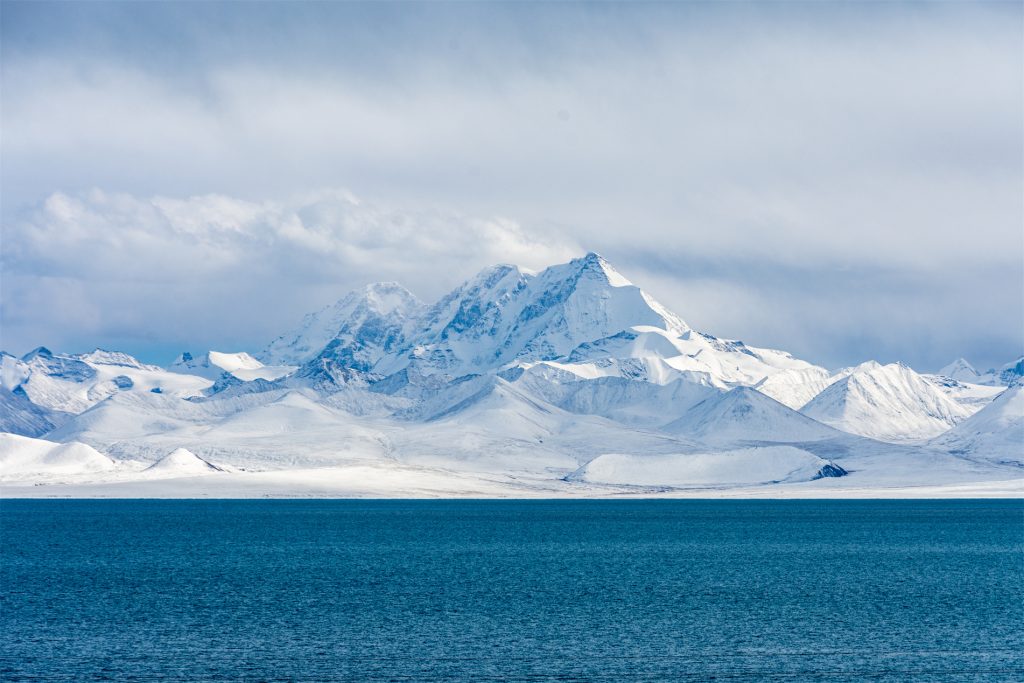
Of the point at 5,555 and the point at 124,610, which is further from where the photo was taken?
the point at 5,555

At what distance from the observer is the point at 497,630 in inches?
3169

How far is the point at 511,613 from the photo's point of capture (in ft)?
289

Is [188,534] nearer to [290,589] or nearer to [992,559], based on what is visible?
[290,589]

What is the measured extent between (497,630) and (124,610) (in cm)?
2508

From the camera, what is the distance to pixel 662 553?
142 metres

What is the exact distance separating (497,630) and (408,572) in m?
38.6

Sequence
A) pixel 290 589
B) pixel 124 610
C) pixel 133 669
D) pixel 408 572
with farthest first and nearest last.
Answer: pixel 408 572 < pixel 290 589 < pixel 124 610 < pixel 133 669

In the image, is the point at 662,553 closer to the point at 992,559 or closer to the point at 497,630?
the point at 992,559

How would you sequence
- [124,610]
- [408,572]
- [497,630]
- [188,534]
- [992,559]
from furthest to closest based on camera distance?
[188,534], [992,559], [408,572], [124,610], [497,630]

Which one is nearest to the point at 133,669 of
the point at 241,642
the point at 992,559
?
the point at 241,642

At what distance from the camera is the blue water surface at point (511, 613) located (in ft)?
224

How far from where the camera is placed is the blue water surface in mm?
68188

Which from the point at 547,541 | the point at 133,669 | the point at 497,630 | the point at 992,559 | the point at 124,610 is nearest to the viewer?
the point at 133,669

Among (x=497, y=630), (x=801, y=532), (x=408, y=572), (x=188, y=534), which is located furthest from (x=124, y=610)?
(x=801, y=532)
